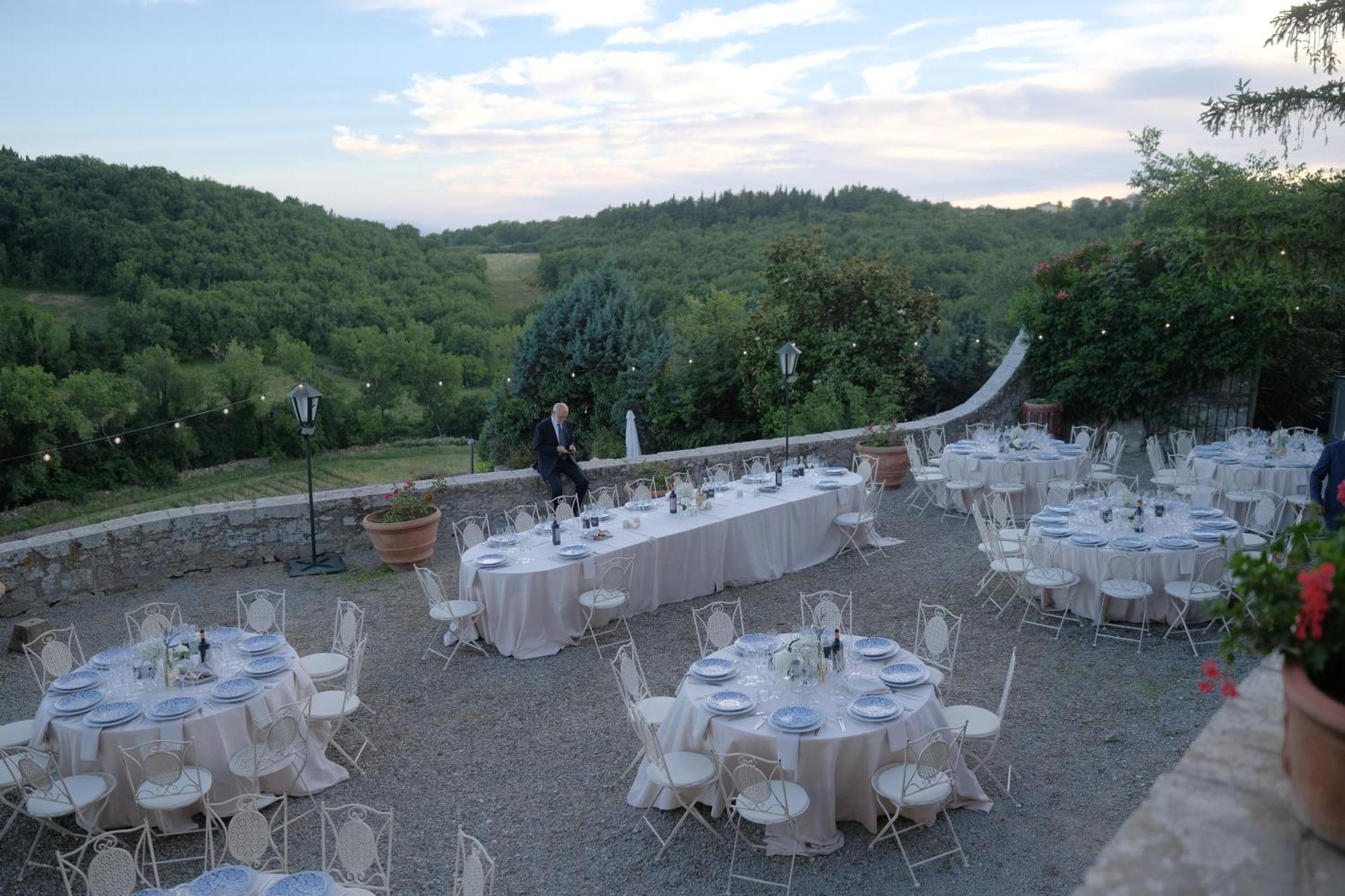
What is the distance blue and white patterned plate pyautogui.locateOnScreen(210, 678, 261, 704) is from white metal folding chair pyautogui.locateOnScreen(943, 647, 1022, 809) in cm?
438

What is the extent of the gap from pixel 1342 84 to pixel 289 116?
27.7m

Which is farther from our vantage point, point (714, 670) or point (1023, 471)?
point (1023, 471)

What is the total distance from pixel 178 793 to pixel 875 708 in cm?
399

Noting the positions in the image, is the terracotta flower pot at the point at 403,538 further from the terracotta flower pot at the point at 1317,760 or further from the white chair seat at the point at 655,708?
the terracotta flower pot at the point at 1317,760

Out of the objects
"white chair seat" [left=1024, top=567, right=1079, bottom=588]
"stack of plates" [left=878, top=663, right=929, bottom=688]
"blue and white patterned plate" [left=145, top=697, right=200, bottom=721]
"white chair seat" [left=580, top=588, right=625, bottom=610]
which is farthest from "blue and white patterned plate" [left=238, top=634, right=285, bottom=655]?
"white chair seat" [left=1024, top=567, right=1079, bottom=588]

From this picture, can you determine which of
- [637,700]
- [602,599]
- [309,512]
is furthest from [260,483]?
[637,700]

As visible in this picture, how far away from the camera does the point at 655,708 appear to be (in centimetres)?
587

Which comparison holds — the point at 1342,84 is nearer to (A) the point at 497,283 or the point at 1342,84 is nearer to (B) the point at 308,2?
A: (B) the point at 308,2

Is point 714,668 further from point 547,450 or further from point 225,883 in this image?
point 547,450

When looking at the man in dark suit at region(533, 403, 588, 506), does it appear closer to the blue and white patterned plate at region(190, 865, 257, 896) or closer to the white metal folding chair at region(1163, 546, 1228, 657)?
the white metal folding chair at region(1163, 546, 1228, 657)

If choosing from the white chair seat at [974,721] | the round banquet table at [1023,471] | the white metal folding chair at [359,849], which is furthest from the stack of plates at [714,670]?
the round banquet table at [1023,471]

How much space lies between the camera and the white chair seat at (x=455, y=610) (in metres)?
7.52

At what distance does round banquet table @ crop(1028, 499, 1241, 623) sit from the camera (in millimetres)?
7641

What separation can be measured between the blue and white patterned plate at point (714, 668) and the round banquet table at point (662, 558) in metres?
2.50
